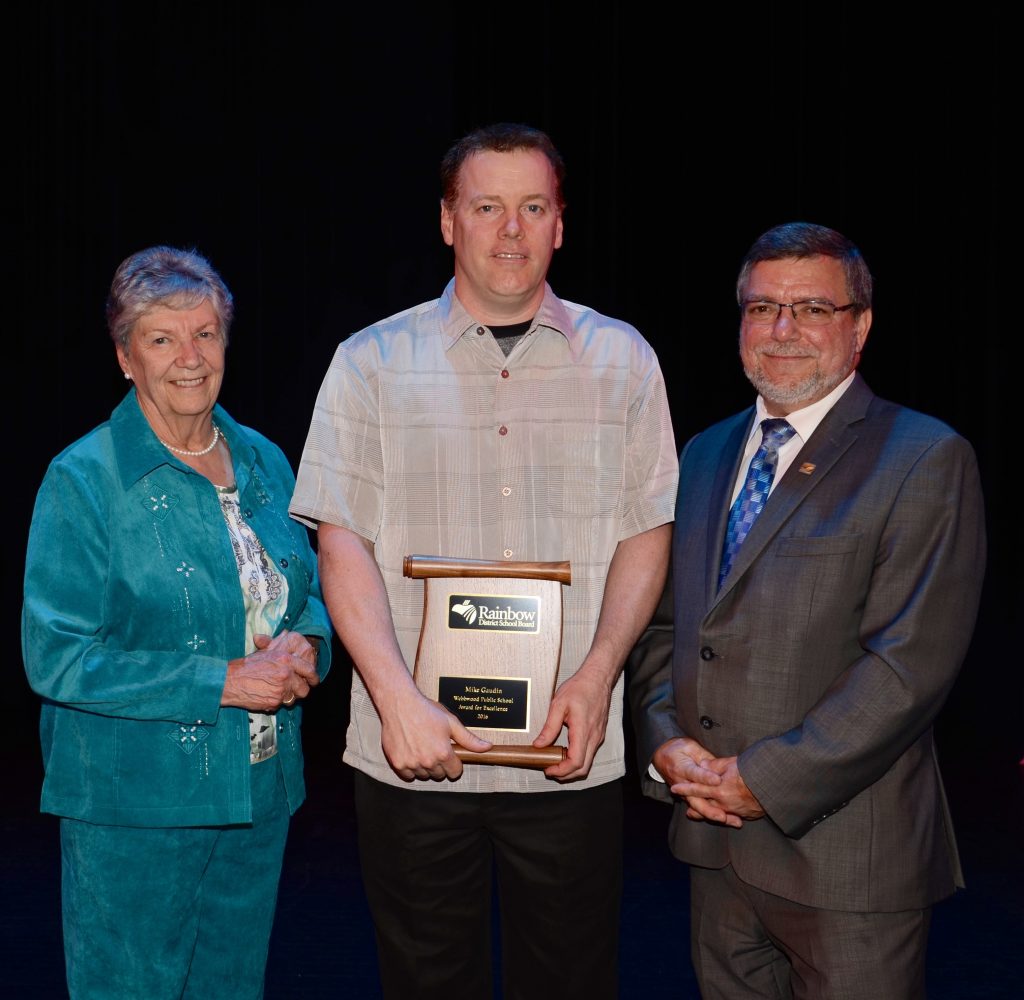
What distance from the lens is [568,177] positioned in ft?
19.5

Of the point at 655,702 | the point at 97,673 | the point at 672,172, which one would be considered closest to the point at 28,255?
the point at 672,172

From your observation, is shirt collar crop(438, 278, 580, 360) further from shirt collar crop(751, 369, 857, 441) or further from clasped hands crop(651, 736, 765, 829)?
clasped hands crop(651, 736, 765, 829)

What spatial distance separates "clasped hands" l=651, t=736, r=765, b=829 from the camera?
2096mm

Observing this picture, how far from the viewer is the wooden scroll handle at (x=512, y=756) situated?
1.96 metres

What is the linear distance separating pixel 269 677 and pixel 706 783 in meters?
0.86

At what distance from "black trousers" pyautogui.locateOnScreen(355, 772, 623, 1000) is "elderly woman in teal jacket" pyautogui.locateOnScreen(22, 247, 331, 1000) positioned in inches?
14.9

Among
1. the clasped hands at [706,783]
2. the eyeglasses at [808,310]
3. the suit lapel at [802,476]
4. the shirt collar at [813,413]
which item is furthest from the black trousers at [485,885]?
the eyeglasses at [808,310]

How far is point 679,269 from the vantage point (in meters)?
6.15

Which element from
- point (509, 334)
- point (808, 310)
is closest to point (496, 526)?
point (509, 334)

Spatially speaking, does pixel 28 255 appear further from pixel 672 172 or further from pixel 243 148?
pixel 672 172

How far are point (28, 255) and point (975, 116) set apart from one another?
4796 mm

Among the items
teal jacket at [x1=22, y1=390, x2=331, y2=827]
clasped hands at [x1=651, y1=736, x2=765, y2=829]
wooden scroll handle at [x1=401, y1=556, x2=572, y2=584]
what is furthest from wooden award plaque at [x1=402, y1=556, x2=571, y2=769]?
teal jacket at [x1=22, y1=390, x2=331, y2=827]

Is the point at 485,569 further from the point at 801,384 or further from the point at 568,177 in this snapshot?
the point at 568,177

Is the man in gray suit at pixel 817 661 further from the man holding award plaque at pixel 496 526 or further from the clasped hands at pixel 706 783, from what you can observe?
the man holding award plaque at pixel 496 526
